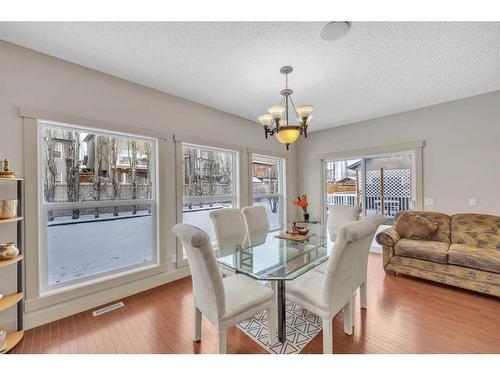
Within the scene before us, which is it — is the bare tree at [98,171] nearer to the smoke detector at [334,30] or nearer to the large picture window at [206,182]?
the large picture window at [206,182]

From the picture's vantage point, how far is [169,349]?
5.74ft

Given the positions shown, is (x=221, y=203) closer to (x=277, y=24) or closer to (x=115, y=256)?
(x=115, y=256)

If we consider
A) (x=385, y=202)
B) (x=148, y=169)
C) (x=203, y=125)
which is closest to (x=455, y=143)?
(x=385, y=202)

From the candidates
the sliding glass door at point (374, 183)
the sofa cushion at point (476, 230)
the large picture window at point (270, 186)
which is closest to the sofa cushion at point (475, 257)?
the sofa cushion at point (476, 230)

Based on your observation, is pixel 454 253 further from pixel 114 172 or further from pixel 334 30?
pixel 114 172

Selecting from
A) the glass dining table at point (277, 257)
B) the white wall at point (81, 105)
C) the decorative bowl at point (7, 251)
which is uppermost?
the white wall at point (81, 105)

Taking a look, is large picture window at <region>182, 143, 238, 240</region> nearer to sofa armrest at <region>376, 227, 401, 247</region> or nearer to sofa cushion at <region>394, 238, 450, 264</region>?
sofa armrest at <region>376, 227, 401, 247</region>

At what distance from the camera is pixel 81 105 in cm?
231

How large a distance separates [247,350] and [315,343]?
0.56 m

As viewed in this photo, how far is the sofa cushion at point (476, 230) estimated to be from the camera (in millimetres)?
2814

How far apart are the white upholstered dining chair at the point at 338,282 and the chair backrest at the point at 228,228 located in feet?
2.88

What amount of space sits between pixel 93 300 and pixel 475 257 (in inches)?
171

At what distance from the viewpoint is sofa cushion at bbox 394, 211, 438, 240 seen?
10.4ft

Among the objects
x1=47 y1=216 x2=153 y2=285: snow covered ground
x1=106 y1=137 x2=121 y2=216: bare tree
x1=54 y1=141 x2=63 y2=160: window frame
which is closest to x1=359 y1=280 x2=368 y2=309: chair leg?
x1=47 y1=216 x2=153 y2=285: snow covered ground
